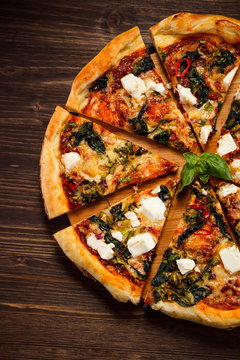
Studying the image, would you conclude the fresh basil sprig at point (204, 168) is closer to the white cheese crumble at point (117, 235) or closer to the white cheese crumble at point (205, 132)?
the white cheese crumble at point (205, 132)

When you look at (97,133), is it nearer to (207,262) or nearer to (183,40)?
(183,40)

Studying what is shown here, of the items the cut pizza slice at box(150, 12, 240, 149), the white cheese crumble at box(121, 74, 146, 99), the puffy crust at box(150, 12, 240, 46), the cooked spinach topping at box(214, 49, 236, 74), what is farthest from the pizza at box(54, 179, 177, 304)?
the puffy crust at box(150, 12, 240, 46)

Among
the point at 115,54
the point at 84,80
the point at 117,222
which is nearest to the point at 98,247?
the point at 117,222

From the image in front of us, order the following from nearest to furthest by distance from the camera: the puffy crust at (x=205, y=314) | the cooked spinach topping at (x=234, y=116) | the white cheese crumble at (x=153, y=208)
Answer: the puffy crust at (x=205, y=314)
the white cheese crumble at (x=153, y=208)
the cooked spinach topping at (x=234, y=116)

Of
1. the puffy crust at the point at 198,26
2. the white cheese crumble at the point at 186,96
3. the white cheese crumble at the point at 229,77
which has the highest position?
the puffy crust at the point at 198,26

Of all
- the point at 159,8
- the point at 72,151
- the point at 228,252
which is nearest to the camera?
the point at 228,252

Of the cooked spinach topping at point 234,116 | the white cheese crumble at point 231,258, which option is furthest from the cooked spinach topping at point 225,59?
the white cheese crumble at point 231,258

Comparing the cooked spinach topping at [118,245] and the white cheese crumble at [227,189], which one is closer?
the cooked spinach topping at [118,245]
